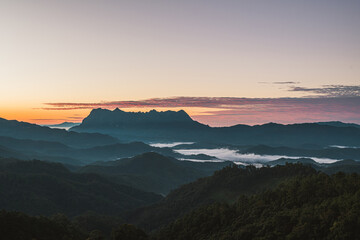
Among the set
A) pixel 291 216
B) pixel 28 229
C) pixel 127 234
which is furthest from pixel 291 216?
pixel 28 229

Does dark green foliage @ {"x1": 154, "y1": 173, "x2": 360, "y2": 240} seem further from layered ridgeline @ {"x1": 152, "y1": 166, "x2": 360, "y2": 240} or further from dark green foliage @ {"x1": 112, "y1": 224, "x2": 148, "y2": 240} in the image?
dark green foliage @ {"x1": 112, "y1": 224, "x2": 148, "y2": 240}

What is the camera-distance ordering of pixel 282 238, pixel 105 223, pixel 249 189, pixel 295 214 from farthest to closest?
pixel 249 189 < pixel 105 223 < pixel 295 214 < pixel 282 238

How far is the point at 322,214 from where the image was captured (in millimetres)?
68562

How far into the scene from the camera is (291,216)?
75188 millimetres

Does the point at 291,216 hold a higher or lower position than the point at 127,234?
higher

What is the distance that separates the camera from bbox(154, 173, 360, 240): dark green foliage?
6456 cm

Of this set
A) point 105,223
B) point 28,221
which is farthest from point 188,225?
point 105,223

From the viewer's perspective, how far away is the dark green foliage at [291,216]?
64.6 meters

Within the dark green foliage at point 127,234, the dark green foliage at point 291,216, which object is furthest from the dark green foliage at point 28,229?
the dark green foliage at point 291,216

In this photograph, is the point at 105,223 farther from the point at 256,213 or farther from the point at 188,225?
the point at 256,213

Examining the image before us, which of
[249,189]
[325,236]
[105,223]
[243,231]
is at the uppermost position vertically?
[325,236]

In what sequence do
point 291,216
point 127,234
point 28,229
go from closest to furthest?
1. point 291,216
2. point 28,229
3. point 127,234

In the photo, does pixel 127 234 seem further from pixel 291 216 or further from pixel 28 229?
pixel 291 216

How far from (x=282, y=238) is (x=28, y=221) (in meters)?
71.6
